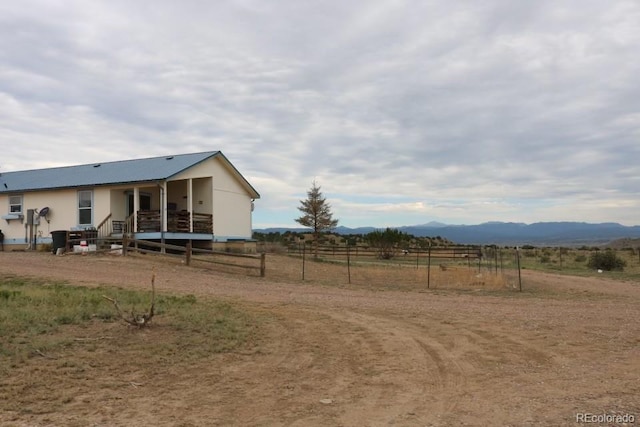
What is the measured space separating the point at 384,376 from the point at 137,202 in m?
20.9

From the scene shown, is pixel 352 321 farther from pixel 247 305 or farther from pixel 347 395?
pixel 347 395

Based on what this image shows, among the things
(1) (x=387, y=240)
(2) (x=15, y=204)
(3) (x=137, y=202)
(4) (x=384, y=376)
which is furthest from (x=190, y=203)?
(4) (x=384, y=376)

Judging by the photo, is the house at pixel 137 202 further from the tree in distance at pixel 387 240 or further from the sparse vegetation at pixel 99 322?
the sparse vegetation at pixel 99 322

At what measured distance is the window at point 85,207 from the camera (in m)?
27.1

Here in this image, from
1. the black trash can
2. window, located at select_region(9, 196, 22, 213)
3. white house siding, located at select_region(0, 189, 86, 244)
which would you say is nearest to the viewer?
the black trash can

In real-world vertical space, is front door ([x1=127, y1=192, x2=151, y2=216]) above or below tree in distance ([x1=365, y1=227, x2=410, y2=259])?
above

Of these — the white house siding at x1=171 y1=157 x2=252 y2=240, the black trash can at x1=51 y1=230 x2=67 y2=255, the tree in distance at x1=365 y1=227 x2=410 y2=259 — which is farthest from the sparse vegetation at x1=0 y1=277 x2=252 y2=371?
the tree in distance at x1=365 y1=227 x2=410 y2=259

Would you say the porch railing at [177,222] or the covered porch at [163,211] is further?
the porch railing at [177,222]

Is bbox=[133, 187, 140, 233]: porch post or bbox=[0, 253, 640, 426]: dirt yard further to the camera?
bbox=[133, 187, 140, 233]: porch post

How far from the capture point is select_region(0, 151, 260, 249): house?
26.1 m

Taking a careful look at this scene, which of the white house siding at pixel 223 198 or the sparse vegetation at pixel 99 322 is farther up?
the white house siding at pixel 223 198

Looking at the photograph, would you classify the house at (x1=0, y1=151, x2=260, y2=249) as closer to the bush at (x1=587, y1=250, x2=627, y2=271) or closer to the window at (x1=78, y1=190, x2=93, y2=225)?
the window at (x1=78, y1=190, x2=93, y2=225)

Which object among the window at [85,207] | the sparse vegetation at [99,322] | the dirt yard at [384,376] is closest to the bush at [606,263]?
the dirt yard at [384,376]

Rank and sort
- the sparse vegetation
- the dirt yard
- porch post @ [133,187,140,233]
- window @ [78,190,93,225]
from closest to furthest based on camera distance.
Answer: the dirt yard → the sparse vegetation → porch post @ [133,187,140,233] → window @ [78,190,93,225]
